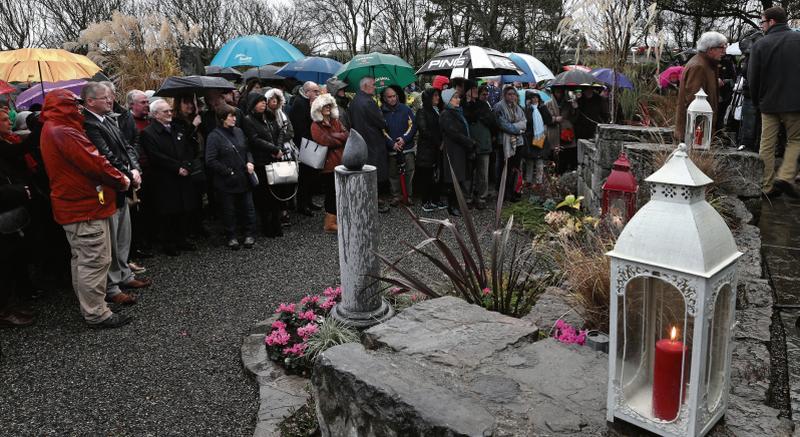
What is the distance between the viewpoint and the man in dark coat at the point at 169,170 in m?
6.20

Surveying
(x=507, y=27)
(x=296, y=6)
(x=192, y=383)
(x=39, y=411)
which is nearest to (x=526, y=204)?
(x=192, y=383)

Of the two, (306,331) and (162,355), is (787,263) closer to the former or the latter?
(306,331)

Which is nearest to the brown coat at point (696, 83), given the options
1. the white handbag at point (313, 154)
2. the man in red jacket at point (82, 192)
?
the white handbag at point (313, 154)

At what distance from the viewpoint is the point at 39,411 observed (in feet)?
11.4

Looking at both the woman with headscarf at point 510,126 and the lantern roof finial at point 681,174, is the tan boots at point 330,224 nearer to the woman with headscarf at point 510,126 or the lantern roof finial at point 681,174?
the woman with headscarf at point 510,126

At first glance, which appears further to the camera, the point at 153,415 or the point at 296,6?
the point at 296,6

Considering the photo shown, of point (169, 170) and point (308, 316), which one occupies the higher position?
point (169, 170)

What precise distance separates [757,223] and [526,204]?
2.90m

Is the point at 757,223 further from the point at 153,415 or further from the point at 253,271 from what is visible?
the point at 153,415

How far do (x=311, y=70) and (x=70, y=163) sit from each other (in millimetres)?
6611

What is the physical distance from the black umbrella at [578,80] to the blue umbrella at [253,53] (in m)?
4.82

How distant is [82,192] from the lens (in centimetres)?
447

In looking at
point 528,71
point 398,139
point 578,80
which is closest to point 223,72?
point 398,139

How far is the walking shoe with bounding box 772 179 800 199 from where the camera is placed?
19.2 ft
